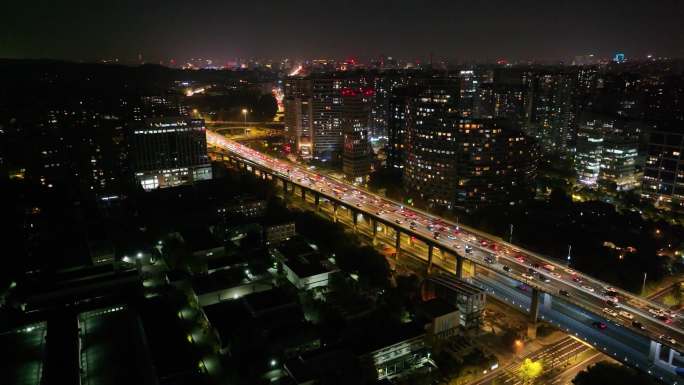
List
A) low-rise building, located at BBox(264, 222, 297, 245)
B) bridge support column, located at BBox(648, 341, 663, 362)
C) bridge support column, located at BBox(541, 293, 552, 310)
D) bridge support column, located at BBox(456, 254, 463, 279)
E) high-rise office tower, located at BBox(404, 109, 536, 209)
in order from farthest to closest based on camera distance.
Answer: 1. high-rise office tower, located at BBox(404, 109, 536, 209)
2. low-rise building, located at BBox(264, 222, 297, 245)
3. bridge support column, located at BBox(456, 254, 463, 279)
4. bridge support column, located at BBox(541, 293, 552, 310)
5. bridge support column, located at BBox(648, 341, 663, 362)

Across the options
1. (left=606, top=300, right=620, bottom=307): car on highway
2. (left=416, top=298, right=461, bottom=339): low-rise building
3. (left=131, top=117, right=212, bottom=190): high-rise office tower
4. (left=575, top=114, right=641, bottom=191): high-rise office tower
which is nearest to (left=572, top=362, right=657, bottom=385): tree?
(left=606, top=300, right=620, bottom=307): car on highway

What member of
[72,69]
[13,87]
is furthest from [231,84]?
[13,87]

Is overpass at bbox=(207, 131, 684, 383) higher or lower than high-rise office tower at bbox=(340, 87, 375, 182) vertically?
lower

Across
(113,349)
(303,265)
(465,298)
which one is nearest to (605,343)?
(465,298)

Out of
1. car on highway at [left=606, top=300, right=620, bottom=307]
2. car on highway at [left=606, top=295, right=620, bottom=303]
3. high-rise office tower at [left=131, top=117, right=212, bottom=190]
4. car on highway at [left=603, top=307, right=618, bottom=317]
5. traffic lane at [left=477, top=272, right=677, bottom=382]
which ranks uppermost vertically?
high-rise office tower at [left=131, top=117, right=212, bottom=190]

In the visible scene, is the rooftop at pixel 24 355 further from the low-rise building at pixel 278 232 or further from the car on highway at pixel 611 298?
the car on highway at pixel 611 298

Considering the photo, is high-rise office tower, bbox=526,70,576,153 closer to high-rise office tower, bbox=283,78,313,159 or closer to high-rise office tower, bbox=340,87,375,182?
high-rise office tower, bbox=340,87,375,182
